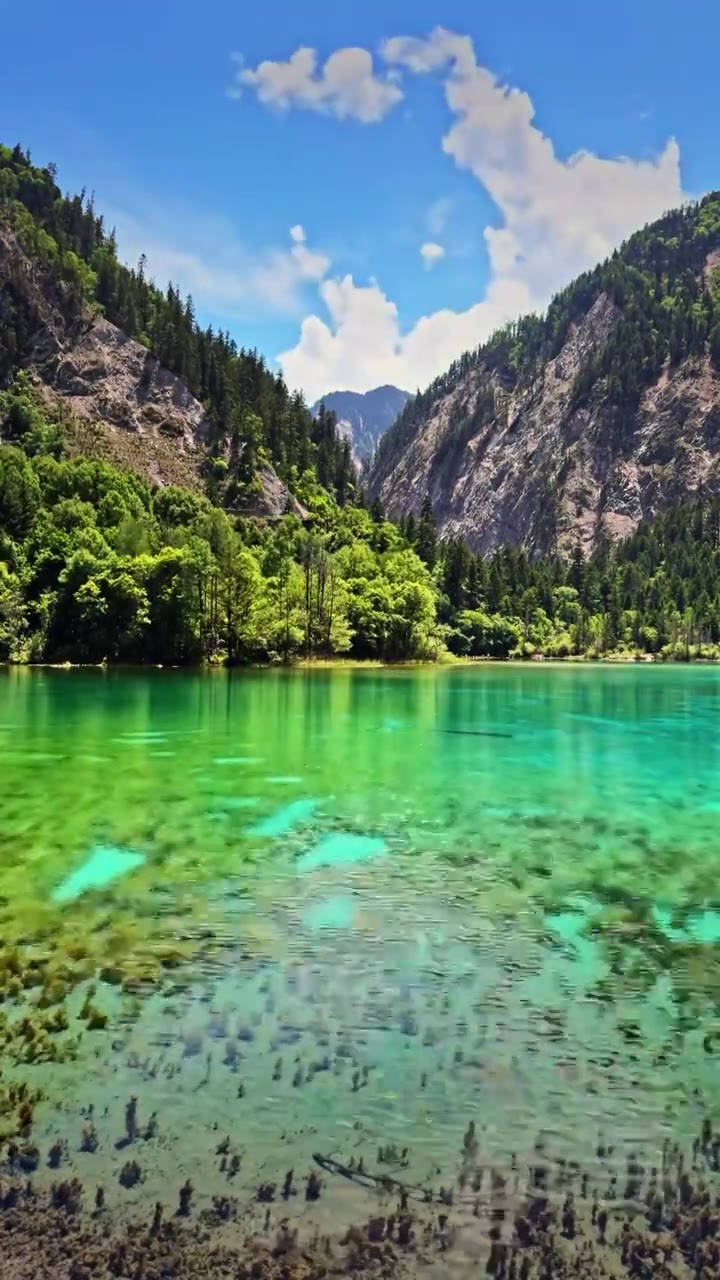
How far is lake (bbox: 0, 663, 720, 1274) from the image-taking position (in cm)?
829

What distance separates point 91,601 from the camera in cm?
10450

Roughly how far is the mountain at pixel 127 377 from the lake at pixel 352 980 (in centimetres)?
14428

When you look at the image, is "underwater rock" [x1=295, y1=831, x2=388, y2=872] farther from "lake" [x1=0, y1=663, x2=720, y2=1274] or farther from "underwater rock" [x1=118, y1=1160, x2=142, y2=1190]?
"underwater rock" [x1=118, y1=1160, x2=142, y2=1190]

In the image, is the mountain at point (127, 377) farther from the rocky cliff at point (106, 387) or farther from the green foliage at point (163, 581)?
the green foliage at point (163, 581)

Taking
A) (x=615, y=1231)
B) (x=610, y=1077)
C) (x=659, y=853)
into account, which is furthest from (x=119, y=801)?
(x=615, y=1231)

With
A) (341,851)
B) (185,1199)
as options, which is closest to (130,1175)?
(185,1199)

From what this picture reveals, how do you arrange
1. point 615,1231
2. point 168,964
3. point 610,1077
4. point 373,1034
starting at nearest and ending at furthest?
1. point 615,1231
2. point 610,1077
3. point 373,1034
4. point 168,964

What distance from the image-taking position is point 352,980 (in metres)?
12.7

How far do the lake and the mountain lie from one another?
14428 centimetres

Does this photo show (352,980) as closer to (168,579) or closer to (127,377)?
(168,579)

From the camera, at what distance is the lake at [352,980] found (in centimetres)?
829

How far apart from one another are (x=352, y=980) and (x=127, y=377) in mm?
178479

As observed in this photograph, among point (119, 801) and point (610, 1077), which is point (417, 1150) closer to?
point (610, 1077)

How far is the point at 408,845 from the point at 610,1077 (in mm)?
11554
